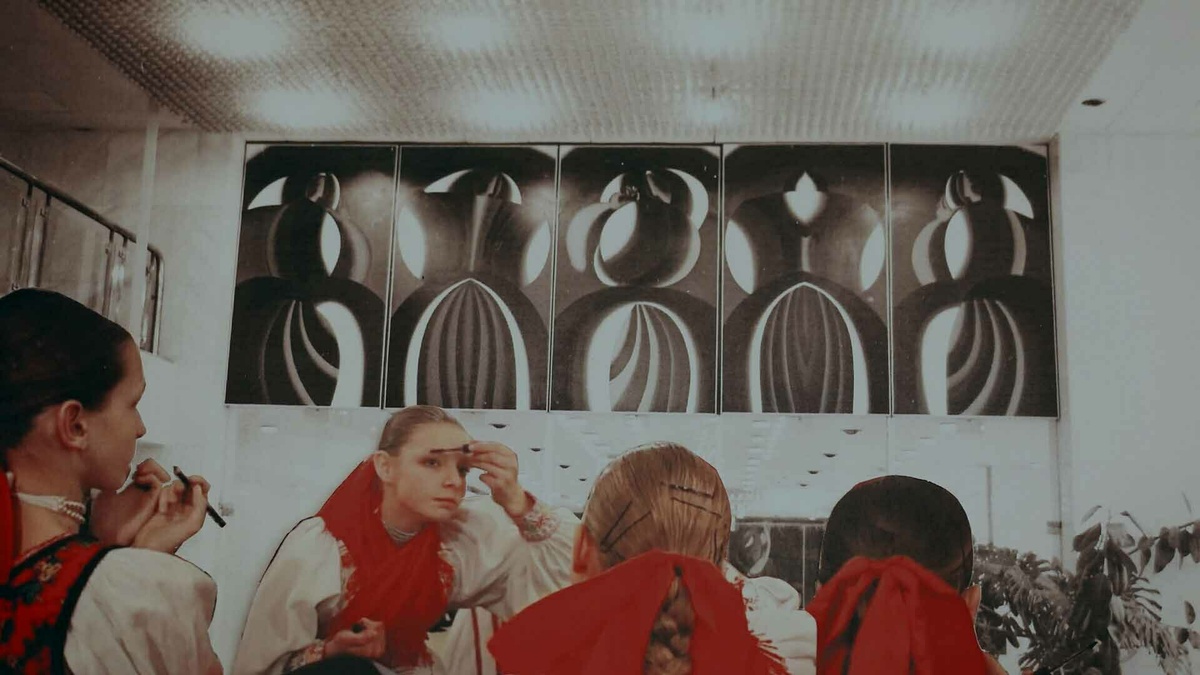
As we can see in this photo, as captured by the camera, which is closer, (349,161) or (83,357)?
(83,357)

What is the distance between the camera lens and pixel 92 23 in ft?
9.78

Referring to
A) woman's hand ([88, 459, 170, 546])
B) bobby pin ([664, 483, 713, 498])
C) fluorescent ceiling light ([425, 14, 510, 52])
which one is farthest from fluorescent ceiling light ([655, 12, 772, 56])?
woman's hand ([88, 459, 170, 546])

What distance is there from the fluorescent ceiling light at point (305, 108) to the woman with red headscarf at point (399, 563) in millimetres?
1130

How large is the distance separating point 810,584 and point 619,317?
42.3 inches

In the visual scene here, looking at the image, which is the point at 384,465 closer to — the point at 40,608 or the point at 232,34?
the point at 40,608

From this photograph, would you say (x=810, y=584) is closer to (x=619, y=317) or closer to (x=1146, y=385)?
(x=619, y=317)

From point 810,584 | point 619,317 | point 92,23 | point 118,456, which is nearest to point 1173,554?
point 810,584

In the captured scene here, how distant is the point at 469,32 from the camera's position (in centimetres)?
301

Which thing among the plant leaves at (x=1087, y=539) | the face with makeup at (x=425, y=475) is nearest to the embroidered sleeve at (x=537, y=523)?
the face with makeup at (x=425, y=475)

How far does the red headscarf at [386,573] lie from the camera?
3.00 meters

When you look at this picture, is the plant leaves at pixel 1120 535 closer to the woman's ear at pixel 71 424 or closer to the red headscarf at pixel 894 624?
the red headscarf at pixel 894 624

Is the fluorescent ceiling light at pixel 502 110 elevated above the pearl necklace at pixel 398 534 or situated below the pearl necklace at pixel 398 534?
above

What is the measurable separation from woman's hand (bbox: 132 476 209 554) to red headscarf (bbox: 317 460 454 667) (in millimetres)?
389

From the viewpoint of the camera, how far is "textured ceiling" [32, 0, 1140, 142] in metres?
2.93
